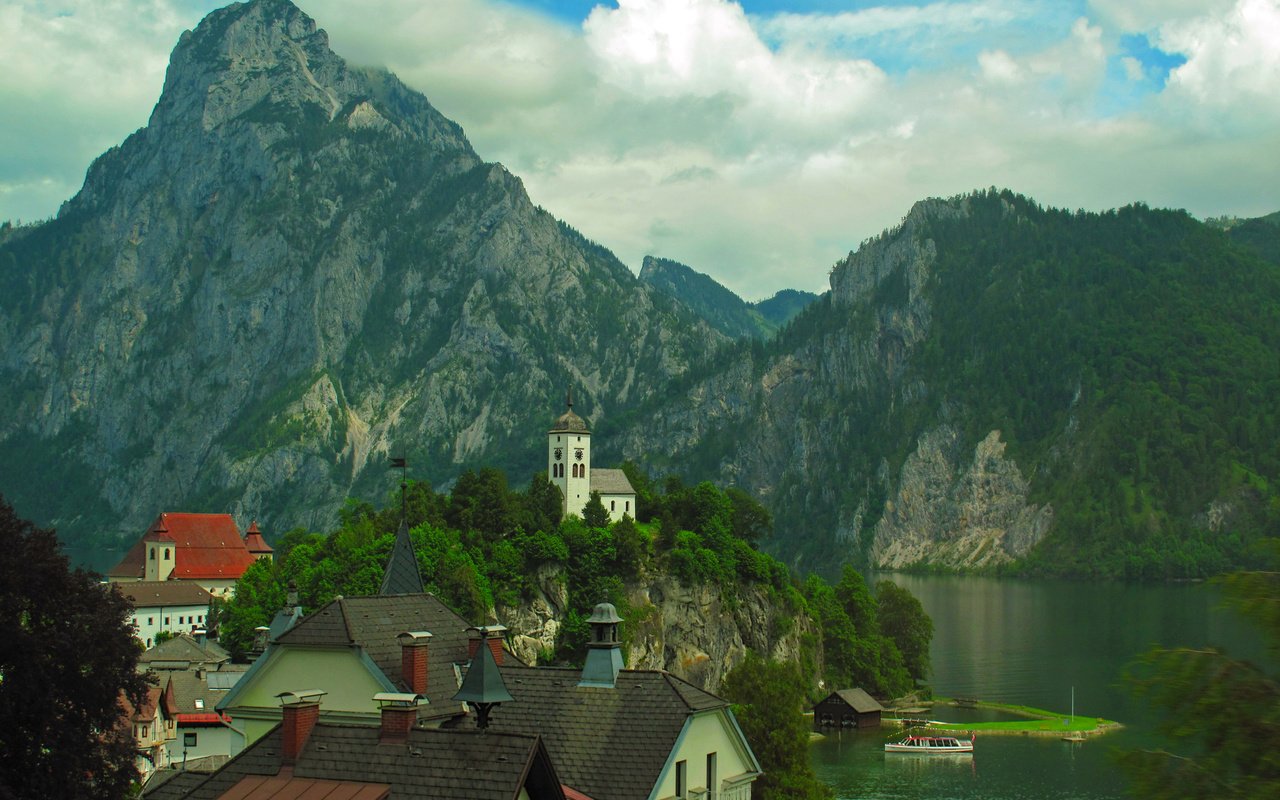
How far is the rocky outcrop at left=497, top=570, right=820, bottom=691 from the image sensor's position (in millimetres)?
104444

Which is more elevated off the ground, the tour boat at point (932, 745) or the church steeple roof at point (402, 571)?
the church steeple roof at point (402, 571)

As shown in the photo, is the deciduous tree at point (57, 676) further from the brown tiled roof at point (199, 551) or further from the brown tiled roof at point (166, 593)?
the brown tiled roof at point (199, 551)

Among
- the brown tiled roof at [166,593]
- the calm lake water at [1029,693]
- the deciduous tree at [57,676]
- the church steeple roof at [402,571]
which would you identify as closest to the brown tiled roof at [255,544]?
the brown tiled roof at [166,593]

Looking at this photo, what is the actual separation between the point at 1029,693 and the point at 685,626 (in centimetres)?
3568

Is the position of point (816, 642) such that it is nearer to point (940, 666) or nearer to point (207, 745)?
point (940, 666)

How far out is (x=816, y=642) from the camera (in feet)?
430

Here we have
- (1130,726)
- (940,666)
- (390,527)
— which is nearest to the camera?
(390,527)

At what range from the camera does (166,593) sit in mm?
140125

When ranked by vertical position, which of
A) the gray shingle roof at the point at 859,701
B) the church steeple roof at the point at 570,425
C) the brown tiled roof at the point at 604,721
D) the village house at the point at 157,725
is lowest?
the gray shingle roof at the point at 859,701

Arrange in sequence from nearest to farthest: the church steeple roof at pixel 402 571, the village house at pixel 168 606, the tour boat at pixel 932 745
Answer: the church steeple roof at pixel 402 571, the tour boat at pixel 932 745, the village house at pixel 168 606

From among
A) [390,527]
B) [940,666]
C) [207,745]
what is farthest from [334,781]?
[940,666]

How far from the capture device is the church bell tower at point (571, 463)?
11625 centimetres

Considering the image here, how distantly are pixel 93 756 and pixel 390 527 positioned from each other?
7492cm

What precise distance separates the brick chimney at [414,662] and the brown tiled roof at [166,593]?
113m
